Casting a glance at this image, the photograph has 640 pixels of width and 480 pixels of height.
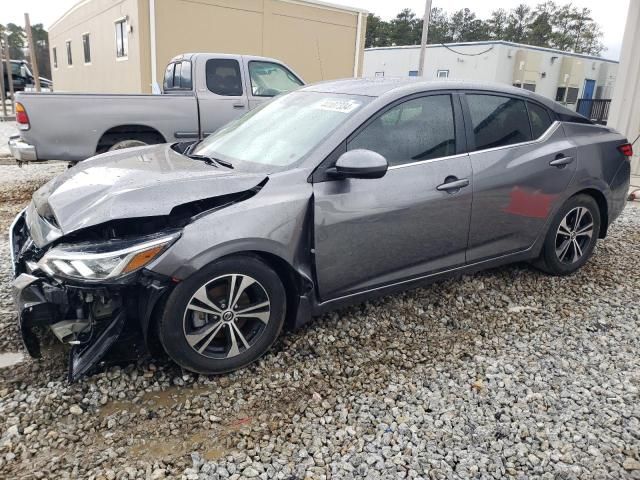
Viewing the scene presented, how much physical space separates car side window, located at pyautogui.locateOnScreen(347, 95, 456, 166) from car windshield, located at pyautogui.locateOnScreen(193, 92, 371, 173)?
0.18 meters

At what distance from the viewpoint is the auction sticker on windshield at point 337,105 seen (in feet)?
10.9

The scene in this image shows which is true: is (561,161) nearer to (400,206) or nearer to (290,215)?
(400,206)

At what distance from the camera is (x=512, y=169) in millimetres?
3756

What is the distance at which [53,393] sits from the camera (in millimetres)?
2691

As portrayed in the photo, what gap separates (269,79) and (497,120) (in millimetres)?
4971

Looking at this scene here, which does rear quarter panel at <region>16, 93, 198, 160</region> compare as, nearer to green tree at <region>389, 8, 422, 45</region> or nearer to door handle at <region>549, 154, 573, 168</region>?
door handle at <region>549, 154, 573, 168</region>

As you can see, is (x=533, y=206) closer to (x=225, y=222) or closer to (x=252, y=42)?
(x=225, y=222)

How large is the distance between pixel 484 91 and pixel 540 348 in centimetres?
187

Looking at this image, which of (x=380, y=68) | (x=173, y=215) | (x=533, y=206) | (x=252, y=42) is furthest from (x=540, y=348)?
(x=380, y=68)

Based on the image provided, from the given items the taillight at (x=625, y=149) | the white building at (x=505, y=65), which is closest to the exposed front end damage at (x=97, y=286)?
the taillight at (x=625, y=149)

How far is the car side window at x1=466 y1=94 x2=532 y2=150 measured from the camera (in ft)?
12.1

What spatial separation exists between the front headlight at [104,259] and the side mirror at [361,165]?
3.30 feet

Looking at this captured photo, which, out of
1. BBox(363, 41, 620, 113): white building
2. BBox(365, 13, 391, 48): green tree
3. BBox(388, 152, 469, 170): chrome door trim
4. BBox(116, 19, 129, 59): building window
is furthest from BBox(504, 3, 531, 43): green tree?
BBox(388, 152, 469, 170): chrome door trim

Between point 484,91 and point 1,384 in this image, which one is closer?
point 1,384
